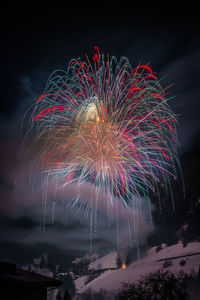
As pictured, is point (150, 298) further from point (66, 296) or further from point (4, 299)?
point (4, 299)

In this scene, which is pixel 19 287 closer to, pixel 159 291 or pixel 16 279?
pixel 16 279

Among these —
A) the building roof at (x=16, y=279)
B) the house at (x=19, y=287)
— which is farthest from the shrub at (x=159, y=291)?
the house at (x=19, y=287)

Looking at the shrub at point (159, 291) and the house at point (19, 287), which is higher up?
the house at point (19, 287)

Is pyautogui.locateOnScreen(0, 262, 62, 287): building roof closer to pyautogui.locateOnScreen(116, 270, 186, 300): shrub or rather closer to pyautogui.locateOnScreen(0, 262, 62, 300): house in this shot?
pyautogui.locateOnScreen(0, 262, 62, 300): house

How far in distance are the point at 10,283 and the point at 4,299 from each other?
1.36 meters

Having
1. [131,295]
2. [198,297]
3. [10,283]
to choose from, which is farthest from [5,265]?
[198,297]

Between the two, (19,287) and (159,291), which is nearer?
(19,287)

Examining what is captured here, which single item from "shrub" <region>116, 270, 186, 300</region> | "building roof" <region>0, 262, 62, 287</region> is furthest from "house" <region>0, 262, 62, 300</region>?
"shrub" <region>116, 270, 186, 300</region>

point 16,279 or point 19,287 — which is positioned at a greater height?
point 16,279

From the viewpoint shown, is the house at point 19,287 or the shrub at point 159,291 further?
the shrub at point 159,291

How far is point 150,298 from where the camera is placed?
86312 millimetres

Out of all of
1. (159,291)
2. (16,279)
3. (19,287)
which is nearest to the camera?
(16,279)

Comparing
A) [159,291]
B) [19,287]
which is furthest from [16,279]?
[159,291]

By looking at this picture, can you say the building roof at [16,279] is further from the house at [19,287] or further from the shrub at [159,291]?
the shrub at [159,291]
